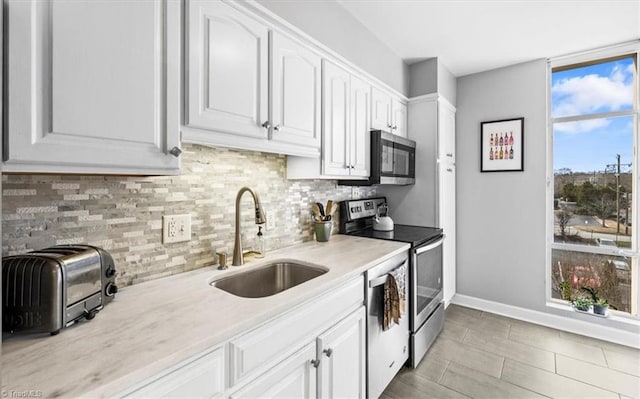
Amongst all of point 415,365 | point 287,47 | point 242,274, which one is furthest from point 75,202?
point 415,365

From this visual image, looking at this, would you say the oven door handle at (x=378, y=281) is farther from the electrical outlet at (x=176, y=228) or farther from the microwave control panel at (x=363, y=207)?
the electrical outlet at (x=176, y=228)

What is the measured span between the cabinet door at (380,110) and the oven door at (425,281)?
1.01 meters

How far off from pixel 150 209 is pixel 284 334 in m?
0.78

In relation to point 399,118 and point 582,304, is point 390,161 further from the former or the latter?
point 582,304

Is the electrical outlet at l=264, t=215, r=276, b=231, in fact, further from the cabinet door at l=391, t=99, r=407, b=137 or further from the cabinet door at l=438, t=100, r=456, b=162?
the cabinet door at l=438, t=100, r=456, b=162

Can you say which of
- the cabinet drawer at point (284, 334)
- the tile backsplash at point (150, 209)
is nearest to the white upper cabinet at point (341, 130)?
the tile backsplash at point (150, 209)

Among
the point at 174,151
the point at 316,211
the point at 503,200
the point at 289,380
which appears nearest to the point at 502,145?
the point at 503,200

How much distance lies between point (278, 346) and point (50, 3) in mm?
1240

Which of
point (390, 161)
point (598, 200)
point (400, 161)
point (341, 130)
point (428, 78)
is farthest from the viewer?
point (428, 78)

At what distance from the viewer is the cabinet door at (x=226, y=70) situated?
3.80 feet

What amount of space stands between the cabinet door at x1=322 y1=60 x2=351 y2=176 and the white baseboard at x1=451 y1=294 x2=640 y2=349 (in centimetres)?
226

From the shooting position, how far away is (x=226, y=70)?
1.27m

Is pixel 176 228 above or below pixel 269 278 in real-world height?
above

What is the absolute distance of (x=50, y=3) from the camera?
81cm
